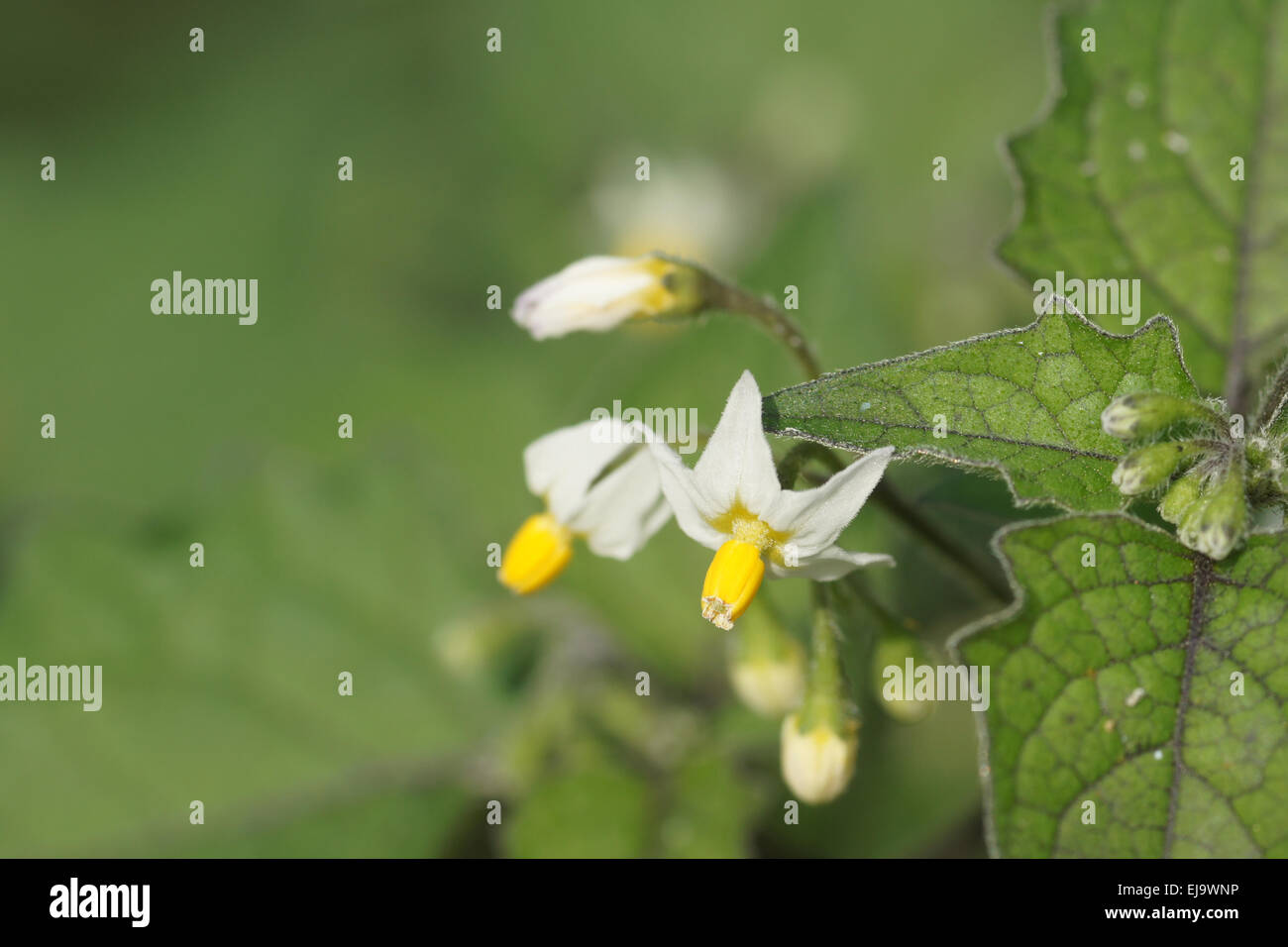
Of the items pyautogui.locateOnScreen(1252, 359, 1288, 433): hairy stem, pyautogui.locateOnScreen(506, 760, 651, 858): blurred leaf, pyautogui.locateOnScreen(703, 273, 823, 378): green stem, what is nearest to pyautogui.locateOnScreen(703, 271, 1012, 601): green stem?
pyautogui.locateOnScreen(703, 273, 823, 378): green stem

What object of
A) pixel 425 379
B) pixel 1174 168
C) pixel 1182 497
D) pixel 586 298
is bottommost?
pixel 1182 497

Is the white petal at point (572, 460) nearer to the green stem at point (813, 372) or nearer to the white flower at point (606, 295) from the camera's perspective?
the white flower at point (606, 295)

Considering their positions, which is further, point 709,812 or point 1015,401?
point 709,812

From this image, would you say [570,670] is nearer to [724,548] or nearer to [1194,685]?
[724,548]

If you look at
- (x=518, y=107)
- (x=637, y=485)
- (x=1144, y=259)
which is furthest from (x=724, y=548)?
(x=518, y=107)

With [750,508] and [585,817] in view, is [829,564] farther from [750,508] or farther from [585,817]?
[585,817]

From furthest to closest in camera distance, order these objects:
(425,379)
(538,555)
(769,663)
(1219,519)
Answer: (425,379), (769,663), (538,555), (1219,519)

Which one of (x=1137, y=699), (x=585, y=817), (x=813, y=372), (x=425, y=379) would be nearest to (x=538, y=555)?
(x=813, y=372)
